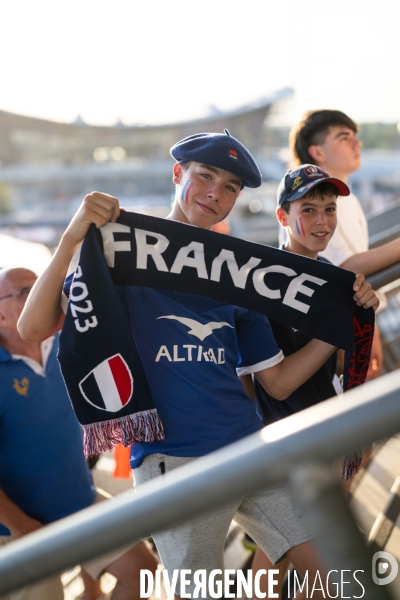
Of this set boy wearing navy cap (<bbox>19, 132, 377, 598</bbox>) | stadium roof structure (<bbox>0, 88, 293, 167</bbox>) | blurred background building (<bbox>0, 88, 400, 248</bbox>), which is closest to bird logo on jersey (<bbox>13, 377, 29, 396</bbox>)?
boy wearing navy cap (<bbox>19, 132, 377, 598</bbox>)

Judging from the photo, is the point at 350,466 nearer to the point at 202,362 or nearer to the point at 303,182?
the point at 202,362

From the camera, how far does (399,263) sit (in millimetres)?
2148

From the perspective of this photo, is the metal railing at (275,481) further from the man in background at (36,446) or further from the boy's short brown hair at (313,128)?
the boy's short brown hair at (313,128)

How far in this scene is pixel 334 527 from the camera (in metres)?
0.73

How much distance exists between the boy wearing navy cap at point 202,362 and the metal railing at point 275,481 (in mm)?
859

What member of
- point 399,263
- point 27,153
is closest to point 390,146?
point 27,153

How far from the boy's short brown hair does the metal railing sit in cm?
202

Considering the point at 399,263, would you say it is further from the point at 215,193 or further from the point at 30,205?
the point at 30,205

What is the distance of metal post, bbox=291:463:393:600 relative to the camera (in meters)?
0.72

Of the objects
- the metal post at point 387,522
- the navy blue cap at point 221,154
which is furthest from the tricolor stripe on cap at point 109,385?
the metal post at point 387,522

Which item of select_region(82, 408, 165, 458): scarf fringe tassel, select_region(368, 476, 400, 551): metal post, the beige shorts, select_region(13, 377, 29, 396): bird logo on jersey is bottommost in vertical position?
select_region(368, 476, 400, 551): metal post

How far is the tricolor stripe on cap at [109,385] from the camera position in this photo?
1657mm

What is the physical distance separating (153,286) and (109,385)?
0.98 feet

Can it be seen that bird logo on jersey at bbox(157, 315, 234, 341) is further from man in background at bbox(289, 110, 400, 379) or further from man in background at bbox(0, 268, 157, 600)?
man in background at bbox(0, 268, 157, 600)
